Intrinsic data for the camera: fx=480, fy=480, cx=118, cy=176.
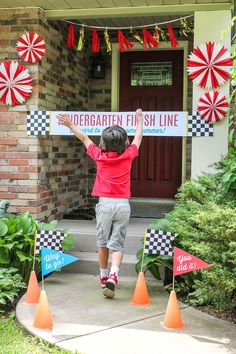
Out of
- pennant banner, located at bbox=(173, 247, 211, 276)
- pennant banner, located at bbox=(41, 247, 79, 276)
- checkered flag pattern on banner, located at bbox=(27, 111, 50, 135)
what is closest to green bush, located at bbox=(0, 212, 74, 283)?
pennant banner, located at bbox=(41, 247, 79, 276)

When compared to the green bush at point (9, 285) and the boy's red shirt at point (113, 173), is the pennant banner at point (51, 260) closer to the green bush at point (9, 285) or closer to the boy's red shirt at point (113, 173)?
the green bush at point (9, 285)

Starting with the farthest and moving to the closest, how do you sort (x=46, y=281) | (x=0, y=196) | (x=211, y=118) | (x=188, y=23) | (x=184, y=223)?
(x=188, y=23) → (x=0, y=196) → (x=211, y=118) → (x=46, y=281) → (x=184, y=223)

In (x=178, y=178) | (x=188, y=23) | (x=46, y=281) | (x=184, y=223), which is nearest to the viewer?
(x=184, y=223)

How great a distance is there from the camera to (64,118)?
4602 millimetres

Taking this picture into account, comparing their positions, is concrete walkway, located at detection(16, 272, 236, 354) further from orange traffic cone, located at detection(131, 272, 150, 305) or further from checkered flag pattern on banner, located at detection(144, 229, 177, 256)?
checkered flag pattern on banner, located at detection(144, 229, 177, 256)

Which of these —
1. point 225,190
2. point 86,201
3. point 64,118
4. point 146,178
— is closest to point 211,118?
point 225,190

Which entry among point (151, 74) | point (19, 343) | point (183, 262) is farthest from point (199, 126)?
point (19, 343)

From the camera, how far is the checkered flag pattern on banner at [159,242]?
444 cm

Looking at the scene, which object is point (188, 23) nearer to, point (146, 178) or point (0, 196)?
point (146, 178)

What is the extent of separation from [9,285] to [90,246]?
1.52m

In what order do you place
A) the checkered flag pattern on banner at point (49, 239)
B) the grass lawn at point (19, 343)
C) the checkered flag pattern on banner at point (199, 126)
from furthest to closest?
the checkered flag pattern on banner at point (199, 126) < the checkered flag pattern on banner at point (49, 239) < the grass lawn at point (19, 343)

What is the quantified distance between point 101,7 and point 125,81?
81.1 inches

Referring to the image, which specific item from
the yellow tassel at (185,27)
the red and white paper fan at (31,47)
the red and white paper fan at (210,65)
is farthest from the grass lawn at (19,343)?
the yellow tassel at (185,27)

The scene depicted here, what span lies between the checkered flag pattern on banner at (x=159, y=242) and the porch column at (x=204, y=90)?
1515mm
